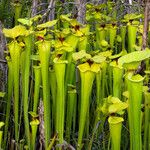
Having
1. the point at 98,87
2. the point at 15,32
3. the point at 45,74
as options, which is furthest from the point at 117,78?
the point at 15,32

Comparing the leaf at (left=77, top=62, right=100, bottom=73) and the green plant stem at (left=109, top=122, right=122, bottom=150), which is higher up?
the leaf at (left=77, top=62, right=100, bottom=73)

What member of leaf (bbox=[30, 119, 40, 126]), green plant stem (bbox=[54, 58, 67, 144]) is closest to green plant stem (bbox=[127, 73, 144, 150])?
green plant stem (bbox=[54, 58, 67, 144])

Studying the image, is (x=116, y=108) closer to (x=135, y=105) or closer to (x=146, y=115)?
(x=135, y=105)

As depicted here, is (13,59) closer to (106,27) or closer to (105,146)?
(105,146)

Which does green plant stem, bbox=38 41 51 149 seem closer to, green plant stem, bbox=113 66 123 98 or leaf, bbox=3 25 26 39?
leaf, bbox=3 25 26 39

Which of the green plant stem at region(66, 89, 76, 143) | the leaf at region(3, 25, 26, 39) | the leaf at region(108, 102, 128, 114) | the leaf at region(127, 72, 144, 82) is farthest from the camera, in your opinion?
the green plant stem at region(66, 89, 76, 143)

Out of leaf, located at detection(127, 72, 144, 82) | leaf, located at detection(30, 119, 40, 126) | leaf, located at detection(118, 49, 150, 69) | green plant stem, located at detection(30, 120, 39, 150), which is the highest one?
leaf, located at detection(118, 49, 150, 69)

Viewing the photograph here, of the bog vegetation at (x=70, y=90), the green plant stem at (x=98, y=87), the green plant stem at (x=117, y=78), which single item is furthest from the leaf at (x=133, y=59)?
the green plant stem at (x=98, y=87)

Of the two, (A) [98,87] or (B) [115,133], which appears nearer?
(B) [115,133]

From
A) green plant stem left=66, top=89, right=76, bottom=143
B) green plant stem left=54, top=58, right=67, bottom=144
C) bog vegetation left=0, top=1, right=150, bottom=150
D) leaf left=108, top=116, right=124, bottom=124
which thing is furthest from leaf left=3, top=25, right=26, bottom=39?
leaf left=108, top=116, right=124, bottom=124

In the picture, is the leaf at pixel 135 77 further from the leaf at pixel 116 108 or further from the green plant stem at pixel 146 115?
the green plant stem at pixel 146 115

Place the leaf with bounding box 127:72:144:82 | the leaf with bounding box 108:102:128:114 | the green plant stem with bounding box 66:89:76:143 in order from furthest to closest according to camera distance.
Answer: the green plant stem with bounding box 66:89:76:143 < the leaf with bounding box 108:102:128:114 < the leaf with bounding box 127:72:144:82

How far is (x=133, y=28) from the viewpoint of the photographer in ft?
5.02

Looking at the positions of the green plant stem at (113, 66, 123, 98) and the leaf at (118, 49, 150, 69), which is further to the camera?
the green plant stem at (113, 66, 123, 98)
